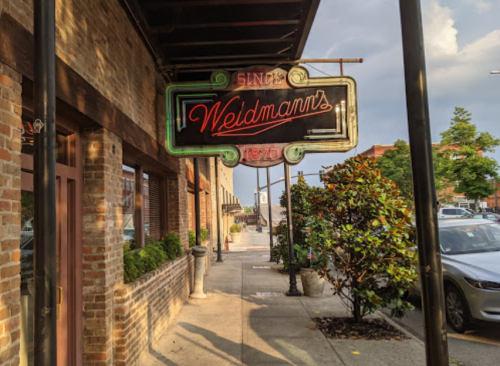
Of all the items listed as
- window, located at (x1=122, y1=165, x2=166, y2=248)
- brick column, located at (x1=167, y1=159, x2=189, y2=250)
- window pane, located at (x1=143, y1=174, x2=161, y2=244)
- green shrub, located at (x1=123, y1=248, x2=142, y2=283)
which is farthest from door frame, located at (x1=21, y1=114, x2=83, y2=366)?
brick column, located at (x1=167, y1=159, x2=189, y2=250)

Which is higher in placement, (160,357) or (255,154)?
(255,154)

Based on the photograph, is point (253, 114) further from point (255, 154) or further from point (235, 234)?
point (235, 234)

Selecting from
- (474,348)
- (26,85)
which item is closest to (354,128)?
(474,348)

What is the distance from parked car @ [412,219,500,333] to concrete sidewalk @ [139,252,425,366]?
0.97 meters

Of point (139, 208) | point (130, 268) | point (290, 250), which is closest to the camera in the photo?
point (130, 268)

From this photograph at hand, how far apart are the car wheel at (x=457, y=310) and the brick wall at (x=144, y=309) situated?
4.44 m

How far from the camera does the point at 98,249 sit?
395cm

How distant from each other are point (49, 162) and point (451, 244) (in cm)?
692

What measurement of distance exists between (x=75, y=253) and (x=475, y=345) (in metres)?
5.31

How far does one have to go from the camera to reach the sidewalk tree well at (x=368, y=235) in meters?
5.52

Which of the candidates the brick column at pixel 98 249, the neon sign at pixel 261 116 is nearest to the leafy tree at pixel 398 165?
the neon sign at pixel 261 116

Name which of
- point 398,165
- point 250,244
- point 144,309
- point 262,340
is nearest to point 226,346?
point 262,340

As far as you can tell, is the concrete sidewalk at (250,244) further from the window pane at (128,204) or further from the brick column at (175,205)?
the window pane at (128,204)

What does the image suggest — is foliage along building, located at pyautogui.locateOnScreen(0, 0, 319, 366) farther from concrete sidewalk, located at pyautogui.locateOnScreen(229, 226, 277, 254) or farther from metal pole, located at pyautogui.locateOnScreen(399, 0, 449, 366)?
concrete sidewalk, located at pyautogui.locateOnScreen(229, 226, 277, 254)
